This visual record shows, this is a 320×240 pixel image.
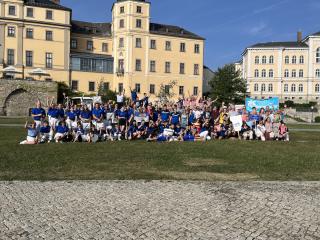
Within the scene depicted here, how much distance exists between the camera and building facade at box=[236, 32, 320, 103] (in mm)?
99312

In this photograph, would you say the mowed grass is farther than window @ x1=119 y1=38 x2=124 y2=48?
No

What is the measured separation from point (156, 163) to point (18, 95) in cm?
4508

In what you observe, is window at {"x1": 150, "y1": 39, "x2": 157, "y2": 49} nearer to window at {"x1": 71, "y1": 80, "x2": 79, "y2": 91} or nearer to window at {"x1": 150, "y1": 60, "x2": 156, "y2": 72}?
window at {"x1": 150, "y1": 60, "x2": 156, "y2": 72}

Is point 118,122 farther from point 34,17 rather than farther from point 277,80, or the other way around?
point 277,80

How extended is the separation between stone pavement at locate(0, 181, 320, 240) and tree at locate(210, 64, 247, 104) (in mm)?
56387

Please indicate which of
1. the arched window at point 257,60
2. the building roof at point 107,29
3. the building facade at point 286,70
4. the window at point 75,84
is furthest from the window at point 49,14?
the arched window at point 257,60

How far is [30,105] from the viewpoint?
177 ft

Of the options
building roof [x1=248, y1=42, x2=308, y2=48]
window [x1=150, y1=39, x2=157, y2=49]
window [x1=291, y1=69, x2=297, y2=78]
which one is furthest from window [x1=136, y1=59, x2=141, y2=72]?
window [x1=291, y1=69, x2=297, y2=78]

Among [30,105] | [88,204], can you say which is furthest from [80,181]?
[30,105]

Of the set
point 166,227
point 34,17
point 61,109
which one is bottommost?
point 166,227

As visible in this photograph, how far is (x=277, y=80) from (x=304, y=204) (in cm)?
9885

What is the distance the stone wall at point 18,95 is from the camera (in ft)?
173

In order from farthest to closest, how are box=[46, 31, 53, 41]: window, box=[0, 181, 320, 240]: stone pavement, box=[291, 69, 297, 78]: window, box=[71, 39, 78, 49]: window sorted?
box=[291, 69, 297, 78]: window → box=[71, 39, 78, 49]: window → box=[46, 31, 53, 41]: window → box=[0, 181, 320, 240]: stone pavement

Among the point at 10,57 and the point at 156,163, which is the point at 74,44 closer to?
the point at 10,57
